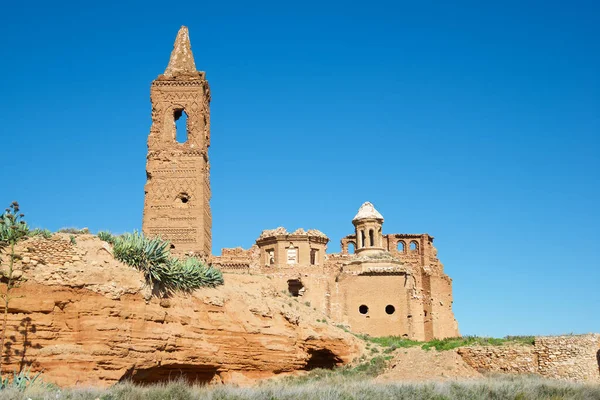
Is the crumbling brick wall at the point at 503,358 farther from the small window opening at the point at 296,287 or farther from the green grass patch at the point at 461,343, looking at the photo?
the small window opening at the point at 296,287

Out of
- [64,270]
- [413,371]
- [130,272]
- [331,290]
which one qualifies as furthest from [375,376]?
[331,290]

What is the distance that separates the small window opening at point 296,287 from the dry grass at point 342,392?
58.2 ft

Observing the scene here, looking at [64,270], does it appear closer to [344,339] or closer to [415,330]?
[344,339]

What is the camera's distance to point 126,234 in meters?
18.9

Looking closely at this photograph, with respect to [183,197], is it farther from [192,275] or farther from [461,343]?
[461,343]

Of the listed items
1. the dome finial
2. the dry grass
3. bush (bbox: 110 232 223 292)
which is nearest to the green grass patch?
the dry grass

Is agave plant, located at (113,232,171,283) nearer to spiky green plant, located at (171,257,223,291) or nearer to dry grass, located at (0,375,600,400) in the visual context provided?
spiky green plant, located at (171,257,223,291)

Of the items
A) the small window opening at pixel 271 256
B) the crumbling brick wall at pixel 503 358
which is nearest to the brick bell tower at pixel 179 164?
the small window opening at pixel 271 256

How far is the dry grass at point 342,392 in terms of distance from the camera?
42.3 feet

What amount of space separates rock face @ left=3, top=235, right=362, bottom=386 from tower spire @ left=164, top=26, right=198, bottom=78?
12671mm

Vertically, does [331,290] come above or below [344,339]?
above

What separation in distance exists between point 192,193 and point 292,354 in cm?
1034

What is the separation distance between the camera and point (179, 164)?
95.3 feet

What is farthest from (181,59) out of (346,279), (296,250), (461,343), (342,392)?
(342,392)
